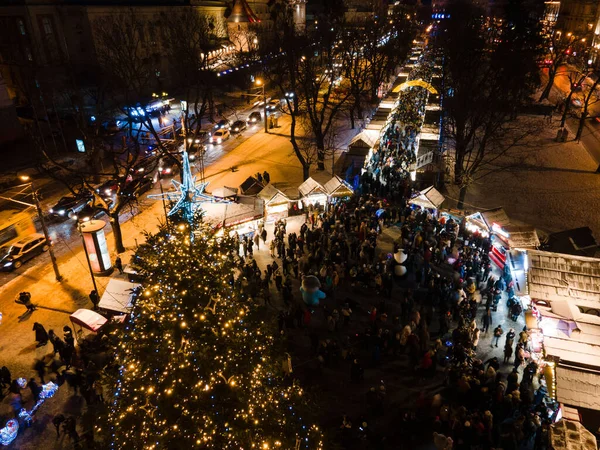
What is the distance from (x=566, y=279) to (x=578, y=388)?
3950 mm

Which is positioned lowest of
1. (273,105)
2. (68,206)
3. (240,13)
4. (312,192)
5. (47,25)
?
(68,206)

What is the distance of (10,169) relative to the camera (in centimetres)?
2805

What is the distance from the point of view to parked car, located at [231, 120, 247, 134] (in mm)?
36978

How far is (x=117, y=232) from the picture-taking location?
18.4m

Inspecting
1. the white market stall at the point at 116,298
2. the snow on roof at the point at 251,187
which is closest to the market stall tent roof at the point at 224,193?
the snow on roof at the point at 251,187

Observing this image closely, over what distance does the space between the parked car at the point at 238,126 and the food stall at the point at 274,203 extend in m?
18.4

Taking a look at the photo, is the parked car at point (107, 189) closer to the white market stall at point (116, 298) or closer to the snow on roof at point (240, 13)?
the white market stall at point (116, 298)

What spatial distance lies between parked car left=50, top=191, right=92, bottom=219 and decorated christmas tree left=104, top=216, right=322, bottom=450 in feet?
57.3

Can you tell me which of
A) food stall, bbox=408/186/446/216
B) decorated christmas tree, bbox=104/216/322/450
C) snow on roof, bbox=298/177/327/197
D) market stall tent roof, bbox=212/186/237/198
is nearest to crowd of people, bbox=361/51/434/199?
food stall, bbox=408/186/446/216

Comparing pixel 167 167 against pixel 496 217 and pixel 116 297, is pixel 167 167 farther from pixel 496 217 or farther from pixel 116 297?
pixel 496 217

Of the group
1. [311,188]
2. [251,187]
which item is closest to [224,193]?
[251,187]

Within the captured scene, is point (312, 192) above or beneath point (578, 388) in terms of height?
above

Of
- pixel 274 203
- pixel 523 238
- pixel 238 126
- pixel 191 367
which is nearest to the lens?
pixel 191 367

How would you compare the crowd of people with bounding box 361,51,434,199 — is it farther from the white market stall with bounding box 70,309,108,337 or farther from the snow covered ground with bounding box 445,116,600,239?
the white market stall with bounding box 70,309,108,337
